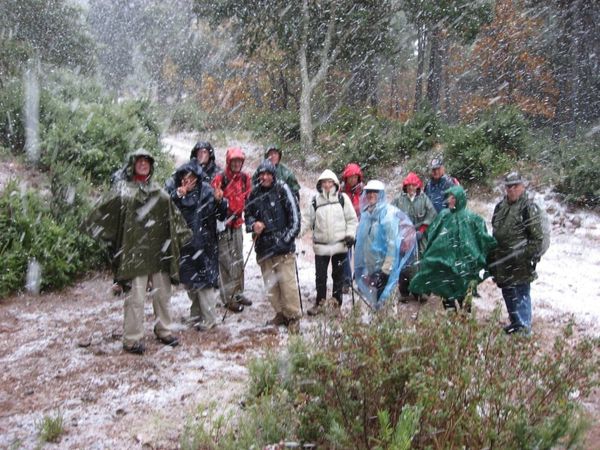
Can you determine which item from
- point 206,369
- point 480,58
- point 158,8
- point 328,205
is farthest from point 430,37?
point 158,8

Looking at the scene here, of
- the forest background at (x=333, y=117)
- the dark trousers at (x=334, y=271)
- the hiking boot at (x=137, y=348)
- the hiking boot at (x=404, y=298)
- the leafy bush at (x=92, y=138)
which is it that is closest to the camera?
the forest background at (x=333, y=117)

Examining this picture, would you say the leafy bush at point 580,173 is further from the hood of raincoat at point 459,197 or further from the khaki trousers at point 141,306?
the khaki trousers at point 141,306

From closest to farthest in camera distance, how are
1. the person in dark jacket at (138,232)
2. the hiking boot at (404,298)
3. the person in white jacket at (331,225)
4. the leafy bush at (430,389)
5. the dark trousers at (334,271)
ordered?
the leafy bush at (430,389) → the person in dark jacket at (138,232) → the person in white jacket at (331,225) → the dark trousers at (334,271) → the hiking boot at (404,298)

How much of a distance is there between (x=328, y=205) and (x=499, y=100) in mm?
24797

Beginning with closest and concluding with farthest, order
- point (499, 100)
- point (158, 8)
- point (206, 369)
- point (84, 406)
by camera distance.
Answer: point (84, 406)
point (206, 369)
point (499, 100)
point (158, 8)

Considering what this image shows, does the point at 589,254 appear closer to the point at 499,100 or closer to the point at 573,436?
the point at 573,436

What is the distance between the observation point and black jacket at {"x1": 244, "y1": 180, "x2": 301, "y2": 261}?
628 cm

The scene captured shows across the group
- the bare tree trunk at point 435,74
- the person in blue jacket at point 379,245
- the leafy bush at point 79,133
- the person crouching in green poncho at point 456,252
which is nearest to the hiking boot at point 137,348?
the person in blue jacket at point 379,245

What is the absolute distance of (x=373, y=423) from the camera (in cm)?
330

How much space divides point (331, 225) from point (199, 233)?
1622mm

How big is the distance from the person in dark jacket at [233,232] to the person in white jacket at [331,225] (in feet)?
3.31

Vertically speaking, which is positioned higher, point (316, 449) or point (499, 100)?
point (499, 100)

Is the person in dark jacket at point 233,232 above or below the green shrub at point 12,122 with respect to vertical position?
below

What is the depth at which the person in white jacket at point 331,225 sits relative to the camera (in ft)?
21.5
